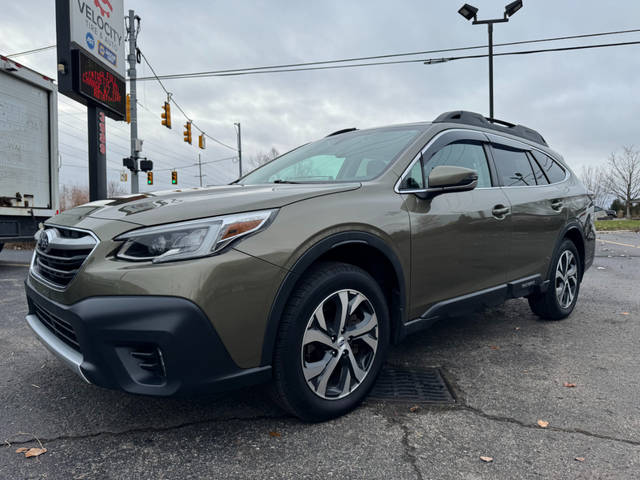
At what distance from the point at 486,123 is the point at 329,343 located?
237 cm

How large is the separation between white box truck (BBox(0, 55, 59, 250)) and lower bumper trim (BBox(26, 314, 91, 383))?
6.11m

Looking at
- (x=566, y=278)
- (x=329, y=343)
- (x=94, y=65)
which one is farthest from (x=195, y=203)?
(x=94, y=65)

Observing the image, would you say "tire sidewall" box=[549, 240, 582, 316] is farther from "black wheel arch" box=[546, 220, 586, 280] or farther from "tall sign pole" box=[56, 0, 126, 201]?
A: "tall sign pole" box=[56, 0, 126, 201]

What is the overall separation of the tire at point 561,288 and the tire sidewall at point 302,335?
2.26 metres

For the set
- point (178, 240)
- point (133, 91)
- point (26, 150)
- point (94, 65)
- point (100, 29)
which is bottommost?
point (178, 240)

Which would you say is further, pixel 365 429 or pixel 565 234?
pixel 565 234

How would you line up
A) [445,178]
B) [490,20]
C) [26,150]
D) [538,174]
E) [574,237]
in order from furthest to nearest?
1. [490,20]
2. [26,150]
3. [574,237]
4. [538,174]
5. [445,178]

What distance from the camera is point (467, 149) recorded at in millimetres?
3324

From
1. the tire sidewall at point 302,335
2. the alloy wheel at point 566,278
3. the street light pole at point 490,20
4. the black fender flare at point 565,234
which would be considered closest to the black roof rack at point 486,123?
the black fender flare at point 565,234

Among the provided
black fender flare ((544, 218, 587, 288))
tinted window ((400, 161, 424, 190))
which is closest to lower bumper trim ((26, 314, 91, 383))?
tinted window ((400, 161, 424, 190))

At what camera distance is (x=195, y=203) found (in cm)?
206

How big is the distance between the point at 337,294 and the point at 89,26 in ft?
28.3

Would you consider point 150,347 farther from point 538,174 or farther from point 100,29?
point 100,29

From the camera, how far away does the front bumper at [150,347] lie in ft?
5.90
